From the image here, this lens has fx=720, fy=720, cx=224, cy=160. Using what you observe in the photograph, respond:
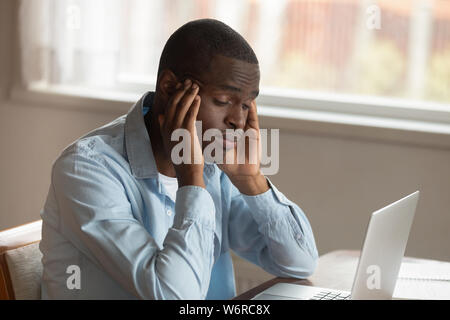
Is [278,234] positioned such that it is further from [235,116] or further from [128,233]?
[128,233]

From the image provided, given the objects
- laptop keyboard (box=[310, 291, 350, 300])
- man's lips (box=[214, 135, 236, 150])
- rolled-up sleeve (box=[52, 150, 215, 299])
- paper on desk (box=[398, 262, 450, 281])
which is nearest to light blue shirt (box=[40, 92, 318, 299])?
rolled-up sleeve (box=[52, 150, 215, 299])

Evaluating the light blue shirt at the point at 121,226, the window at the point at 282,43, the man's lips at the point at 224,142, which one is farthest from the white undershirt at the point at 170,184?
the window at the point at 282,43

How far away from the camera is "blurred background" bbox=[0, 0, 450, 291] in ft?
8.55

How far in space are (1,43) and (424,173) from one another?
1853 mm

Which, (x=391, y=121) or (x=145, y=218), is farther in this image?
(x=391, y=121)

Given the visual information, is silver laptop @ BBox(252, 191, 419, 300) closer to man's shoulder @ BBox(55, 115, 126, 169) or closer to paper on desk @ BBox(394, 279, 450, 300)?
paper on desk @ BBox(394, 279, 450, 300)

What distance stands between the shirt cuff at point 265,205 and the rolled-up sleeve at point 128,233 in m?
0.26

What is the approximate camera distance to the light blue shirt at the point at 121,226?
124 cm

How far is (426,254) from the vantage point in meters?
2.60

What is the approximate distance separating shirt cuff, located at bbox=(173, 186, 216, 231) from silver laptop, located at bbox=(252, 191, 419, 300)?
0.22m

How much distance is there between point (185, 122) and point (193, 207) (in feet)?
0.59

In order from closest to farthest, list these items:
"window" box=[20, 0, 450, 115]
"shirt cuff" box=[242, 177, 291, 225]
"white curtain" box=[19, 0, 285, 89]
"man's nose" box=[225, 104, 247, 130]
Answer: "man's nose" box=[225, 104, 247, 130] < "shirt cuff" box=[242, 177, 291, 225] < "window" box=[20, 0, 450, 115] < "white curtain" box=[19, 0, 285, 89]
